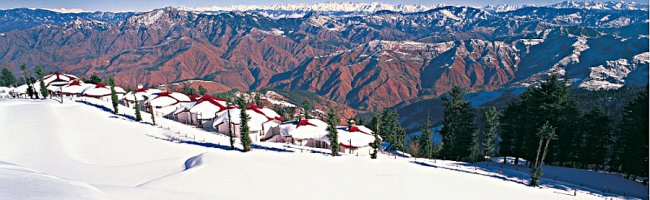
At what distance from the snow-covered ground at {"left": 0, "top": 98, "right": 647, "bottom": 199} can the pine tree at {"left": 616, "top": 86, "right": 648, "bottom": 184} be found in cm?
937

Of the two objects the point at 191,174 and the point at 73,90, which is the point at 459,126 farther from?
the point at 73,90

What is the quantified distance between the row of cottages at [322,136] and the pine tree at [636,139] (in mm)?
35094

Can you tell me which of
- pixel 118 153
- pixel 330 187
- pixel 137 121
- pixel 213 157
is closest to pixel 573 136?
pixel 330 187

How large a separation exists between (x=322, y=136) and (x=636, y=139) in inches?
1762

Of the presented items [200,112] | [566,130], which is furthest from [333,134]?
[200,112]

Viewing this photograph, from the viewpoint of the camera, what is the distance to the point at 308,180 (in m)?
33.2

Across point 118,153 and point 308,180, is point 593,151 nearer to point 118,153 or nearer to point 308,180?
point 308,180

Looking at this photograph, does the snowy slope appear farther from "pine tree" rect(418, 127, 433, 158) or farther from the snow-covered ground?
"pine tree" rect(418, 127, 433, 158)

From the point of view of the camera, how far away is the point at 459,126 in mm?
64000

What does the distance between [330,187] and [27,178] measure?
20.2 m

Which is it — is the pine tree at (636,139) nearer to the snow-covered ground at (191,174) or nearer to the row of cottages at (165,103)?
the snow-covered ground at (191,174)

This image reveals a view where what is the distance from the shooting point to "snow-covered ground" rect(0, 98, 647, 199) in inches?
953

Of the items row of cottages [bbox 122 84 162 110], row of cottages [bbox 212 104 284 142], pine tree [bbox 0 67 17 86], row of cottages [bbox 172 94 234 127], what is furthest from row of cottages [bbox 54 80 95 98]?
pine tree [bbox 0 67 17 86]

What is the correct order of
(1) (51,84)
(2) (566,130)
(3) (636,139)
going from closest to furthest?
(3) (636,139) → (2) (566,130) → (1) (51,84)
